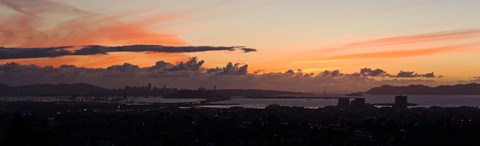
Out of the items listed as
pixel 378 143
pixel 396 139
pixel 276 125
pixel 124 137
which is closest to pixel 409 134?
pixel 396 139

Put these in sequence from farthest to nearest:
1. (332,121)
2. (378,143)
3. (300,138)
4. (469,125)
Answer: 1. (332,121)
2. (469,125)
3. (300,138)
4. (378,143)

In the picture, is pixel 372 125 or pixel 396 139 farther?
pixel 372 125

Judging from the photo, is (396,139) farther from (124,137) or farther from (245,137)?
(124,137)

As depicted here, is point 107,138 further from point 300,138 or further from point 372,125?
point 372,125

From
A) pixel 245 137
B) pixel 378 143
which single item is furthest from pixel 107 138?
pixel 378 143

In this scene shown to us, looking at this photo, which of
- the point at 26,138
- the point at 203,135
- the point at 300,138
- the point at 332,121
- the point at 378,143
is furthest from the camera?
the point at 332,121

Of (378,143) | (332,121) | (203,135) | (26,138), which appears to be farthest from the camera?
(332,121)

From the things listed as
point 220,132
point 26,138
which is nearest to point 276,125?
point 220,132

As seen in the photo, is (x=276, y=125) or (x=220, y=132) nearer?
(x=220, y=132)

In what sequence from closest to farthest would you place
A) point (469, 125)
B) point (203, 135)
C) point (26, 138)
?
point (26, 138) < point (203, 135) < point (469, 125)
